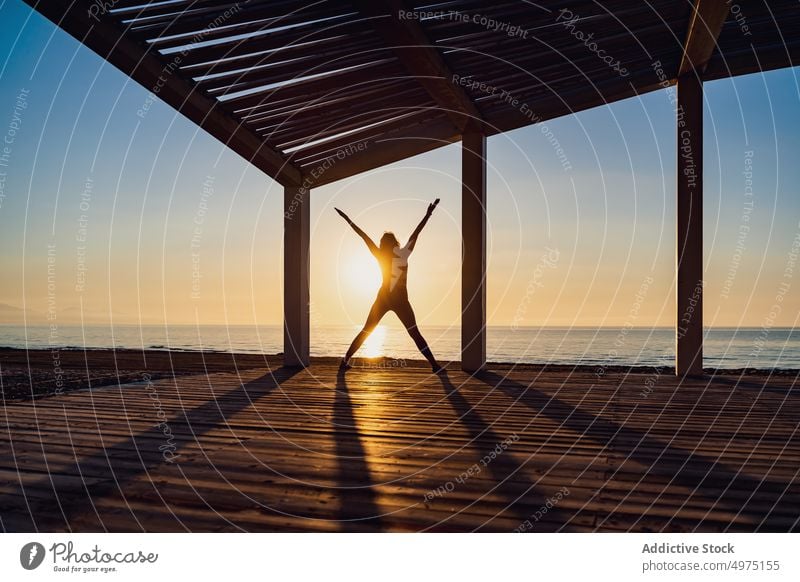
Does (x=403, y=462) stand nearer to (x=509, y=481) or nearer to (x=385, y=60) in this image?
(x=509, y=481)

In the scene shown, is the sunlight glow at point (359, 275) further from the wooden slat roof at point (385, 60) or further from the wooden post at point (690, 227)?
the wooden post at point (690, 227)

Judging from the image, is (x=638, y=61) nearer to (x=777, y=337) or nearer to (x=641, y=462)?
(x=641, y=462)

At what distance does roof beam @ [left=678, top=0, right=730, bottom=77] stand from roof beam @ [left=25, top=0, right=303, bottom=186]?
6.40 meters

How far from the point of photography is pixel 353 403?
6.94 m

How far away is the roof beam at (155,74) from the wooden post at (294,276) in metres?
1.03

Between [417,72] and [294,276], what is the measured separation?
5.11 metres

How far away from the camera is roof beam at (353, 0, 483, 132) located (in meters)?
6.73

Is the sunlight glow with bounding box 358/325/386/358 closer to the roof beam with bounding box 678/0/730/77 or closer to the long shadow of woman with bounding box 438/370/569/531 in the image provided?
the roof beam with bounding box 678/0/730/77

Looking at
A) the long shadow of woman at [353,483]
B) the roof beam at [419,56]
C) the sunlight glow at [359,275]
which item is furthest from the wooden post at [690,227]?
the long shadow of woman at [353,483]

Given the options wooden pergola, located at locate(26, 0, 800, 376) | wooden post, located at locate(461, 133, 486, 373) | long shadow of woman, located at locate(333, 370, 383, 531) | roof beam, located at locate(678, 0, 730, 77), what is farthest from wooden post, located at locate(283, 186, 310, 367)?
roof beam, located at locate(678, 0, 730, 77)

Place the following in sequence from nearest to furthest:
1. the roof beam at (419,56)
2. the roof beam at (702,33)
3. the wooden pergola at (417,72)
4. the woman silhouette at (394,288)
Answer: the roof beam at (419,56) → the wooden pergola at (417,72) → the roof beam at (702,33) → the woman silhouette at (394,288)

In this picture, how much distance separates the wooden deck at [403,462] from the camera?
2.95 metres

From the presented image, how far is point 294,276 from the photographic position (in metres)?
11.9
